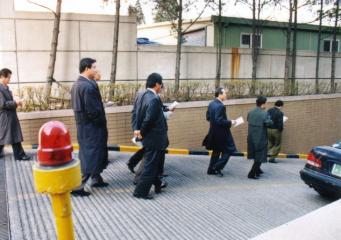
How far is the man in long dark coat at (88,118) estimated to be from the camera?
17.1ft

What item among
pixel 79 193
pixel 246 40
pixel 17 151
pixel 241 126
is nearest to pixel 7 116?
pixel 17 151

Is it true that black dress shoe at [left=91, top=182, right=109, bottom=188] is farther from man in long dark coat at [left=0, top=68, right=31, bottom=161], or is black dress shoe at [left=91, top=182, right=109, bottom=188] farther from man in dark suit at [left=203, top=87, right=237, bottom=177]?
man in dark suit at [left=203, top=87, right=237, bottom=177]

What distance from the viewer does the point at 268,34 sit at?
56.1 ft

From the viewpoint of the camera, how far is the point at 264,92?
1307 centimetres

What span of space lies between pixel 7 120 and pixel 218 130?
Result: 12.4 feet

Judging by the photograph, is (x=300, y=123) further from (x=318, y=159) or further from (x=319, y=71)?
(x=318, y=159)

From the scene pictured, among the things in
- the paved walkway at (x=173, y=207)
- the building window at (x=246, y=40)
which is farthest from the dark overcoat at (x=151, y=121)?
the building window at (x=246, y=40)

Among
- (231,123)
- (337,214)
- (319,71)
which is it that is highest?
(319,71)

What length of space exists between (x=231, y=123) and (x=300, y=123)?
23.2 ft

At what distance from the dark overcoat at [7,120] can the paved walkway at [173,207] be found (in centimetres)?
47

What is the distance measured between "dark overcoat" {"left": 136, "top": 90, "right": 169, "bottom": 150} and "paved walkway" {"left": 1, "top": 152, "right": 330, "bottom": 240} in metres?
0.84

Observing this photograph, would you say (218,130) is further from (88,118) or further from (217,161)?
(88,118)

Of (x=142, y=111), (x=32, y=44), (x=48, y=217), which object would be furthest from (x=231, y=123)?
(x=32, y=44)

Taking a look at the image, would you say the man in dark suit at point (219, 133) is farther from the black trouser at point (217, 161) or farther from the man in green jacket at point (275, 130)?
the man in green jacket at point (275, 130)
